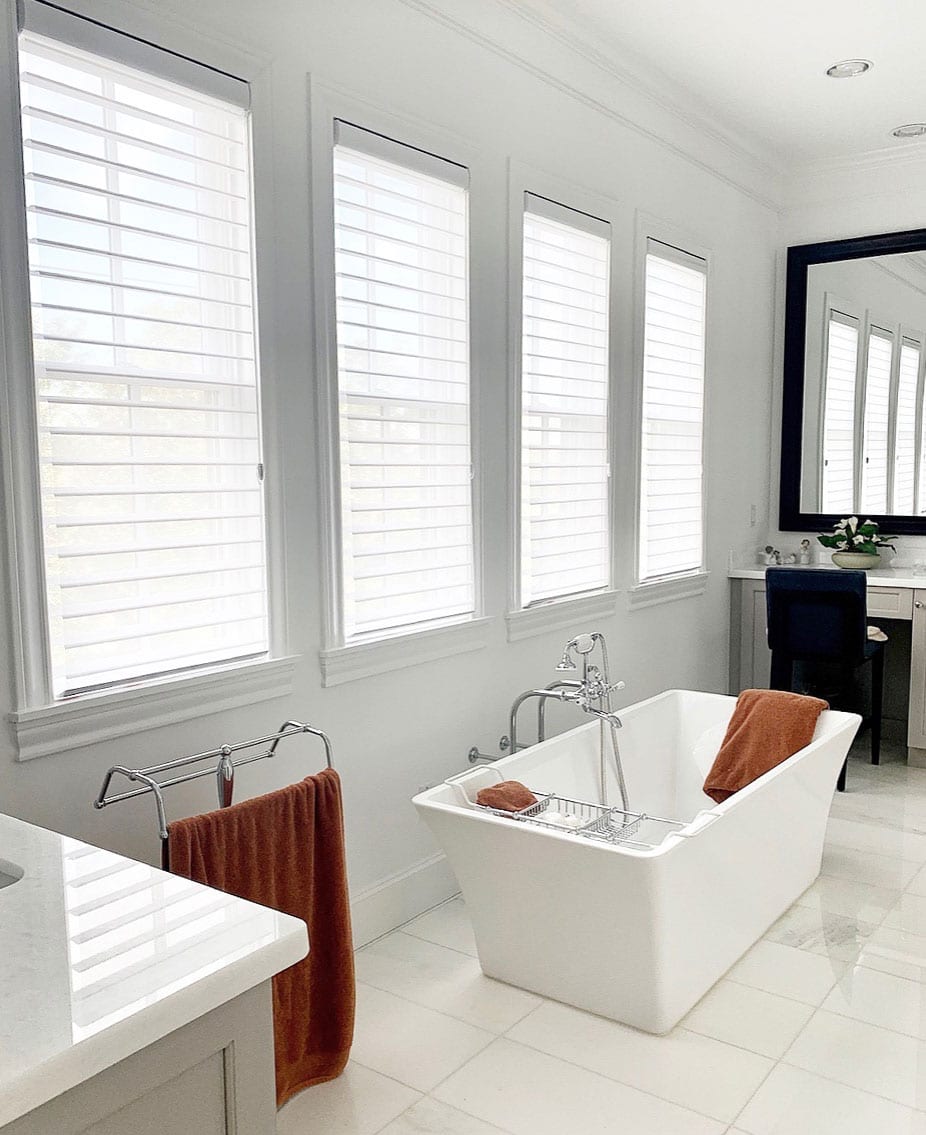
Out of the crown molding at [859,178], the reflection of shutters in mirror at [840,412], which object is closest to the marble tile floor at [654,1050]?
the reflection of shutters in mirror at [840,412]

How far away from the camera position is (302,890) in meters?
2.19

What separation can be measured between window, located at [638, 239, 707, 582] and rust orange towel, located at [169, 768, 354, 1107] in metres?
2.26

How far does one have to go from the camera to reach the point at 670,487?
172 inches

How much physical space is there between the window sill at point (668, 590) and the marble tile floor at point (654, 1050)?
1.44 m

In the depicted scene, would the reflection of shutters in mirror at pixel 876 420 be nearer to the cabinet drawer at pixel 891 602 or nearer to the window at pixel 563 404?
the cabinet drawer at pixel 891 602

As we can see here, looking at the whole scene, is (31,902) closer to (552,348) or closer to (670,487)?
(552,348)

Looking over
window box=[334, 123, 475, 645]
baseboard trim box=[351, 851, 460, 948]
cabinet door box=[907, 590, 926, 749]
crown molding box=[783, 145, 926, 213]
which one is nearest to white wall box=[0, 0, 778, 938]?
baseboard trim box=[351, 851, 460, 948]

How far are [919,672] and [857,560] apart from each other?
0.67 metres

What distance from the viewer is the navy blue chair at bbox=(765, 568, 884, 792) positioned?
4.16 meters

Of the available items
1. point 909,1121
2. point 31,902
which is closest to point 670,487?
point 909,1121

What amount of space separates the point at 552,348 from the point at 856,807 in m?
2.19

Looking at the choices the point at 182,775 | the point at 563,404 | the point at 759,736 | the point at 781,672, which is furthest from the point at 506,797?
the point at 781,672

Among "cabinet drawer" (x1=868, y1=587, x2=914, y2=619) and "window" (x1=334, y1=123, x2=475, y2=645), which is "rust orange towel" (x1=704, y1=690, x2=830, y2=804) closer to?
"window" (x1=334, y1=123, x2=475, y2=645)

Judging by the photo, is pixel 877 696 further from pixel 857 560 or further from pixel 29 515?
pixel 29 515
